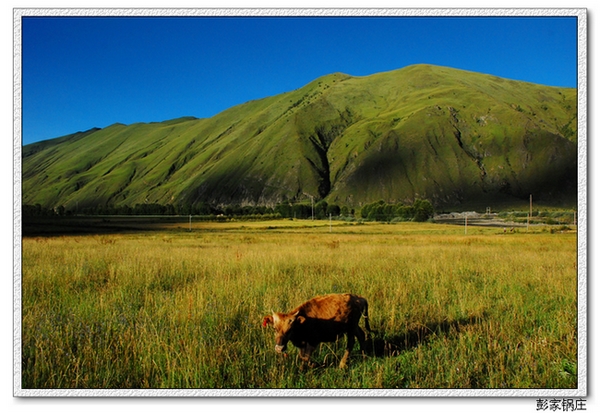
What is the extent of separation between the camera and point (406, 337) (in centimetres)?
594

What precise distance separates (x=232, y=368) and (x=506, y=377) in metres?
3.45

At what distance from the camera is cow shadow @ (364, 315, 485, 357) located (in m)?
5.53

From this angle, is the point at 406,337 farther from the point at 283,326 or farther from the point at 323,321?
the point at 283,326

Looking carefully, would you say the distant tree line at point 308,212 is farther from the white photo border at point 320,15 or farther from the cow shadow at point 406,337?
the cow shadow at point 406,337

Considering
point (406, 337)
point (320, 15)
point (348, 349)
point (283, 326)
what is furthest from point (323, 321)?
point (320, 15)

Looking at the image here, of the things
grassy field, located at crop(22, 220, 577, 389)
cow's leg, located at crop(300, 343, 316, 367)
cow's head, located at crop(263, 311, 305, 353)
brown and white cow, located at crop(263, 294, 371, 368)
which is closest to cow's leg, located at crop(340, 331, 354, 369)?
brown and white cow, located at crop(263, 294, 371, 368)

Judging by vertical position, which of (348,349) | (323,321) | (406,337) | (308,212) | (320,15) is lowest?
(406,337)

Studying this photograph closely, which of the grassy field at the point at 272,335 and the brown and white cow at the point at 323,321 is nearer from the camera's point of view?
the brown and white cow at the point at 323,321

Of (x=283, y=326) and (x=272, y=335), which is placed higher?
(x=283, y=326)

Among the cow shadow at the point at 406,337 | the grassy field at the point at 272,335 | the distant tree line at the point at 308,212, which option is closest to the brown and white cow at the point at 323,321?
the grassy field at the point at 272,335

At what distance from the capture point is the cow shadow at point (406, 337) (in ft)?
18.1

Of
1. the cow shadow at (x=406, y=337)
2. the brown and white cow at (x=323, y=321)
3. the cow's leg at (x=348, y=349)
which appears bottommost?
the cow shadow at (x=406, y=337)

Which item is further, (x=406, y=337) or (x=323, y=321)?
(x=406, y=337)
